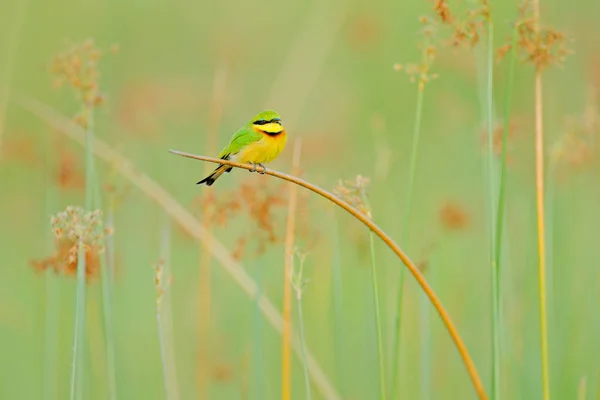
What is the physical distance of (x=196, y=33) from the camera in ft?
42.8

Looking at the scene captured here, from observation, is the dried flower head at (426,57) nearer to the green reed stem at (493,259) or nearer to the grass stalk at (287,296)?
the green reed stem at (493,259)

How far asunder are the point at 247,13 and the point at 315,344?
9.01 m

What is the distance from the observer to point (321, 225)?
17.7 feet

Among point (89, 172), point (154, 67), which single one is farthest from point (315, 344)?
point (154, 67)

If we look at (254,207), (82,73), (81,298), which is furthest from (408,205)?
(82,73)

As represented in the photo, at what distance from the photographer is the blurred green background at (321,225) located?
328 cm

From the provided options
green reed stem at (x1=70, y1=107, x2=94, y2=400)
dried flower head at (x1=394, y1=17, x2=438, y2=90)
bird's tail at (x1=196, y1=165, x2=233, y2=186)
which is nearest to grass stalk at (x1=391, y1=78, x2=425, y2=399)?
dried flower head at (x1=394, y1=17, x2=438, y2=90)

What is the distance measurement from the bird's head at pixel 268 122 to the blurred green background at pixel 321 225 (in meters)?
0.16

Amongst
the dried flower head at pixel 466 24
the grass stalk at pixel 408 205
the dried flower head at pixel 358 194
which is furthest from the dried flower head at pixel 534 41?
the dried flower head at pixel 358 194

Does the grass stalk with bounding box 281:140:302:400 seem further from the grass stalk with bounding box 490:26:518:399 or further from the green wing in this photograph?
the green wing

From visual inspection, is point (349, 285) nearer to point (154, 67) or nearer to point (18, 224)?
point (18, 224)

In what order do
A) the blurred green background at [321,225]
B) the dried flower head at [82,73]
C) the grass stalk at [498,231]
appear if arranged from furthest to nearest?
the blurred green background at [321,225] → the dried flower head at [82,73] → the grass stalk at [498,231]

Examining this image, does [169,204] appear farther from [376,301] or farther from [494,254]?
[494,254]

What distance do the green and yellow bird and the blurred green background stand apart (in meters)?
0.14
